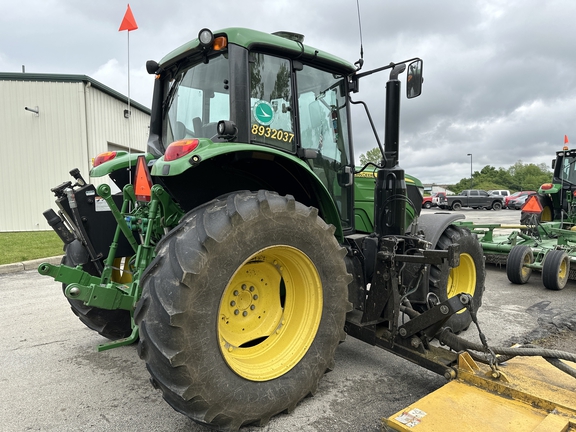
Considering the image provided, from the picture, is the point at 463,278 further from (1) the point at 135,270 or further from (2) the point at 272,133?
(1) the point at 135,270

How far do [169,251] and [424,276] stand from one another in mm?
2292

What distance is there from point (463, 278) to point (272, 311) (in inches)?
99.0

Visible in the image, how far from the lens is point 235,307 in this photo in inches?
106

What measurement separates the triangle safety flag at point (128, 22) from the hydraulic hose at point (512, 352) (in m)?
3.09

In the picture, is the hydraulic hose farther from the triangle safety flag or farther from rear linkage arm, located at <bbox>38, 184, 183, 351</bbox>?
the triangle safety flag

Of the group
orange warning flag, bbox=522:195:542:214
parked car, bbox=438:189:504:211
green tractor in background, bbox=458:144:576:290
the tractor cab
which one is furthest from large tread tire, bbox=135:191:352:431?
parked car, bbox=438:189:504:211

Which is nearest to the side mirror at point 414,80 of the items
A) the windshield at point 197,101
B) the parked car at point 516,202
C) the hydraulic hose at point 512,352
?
the windshield at point 197,101

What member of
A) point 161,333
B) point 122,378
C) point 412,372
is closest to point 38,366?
point 122,378

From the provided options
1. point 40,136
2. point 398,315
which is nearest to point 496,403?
point 398,315

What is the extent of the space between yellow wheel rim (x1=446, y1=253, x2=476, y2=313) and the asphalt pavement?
1.41ft

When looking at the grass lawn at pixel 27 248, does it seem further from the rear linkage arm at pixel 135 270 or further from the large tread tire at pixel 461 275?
the large tread tire at pixel 461 275

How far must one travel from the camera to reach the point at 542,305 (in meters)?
5.27

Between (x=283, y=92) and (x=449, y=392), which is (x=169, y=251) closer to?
(x=283, y=92)

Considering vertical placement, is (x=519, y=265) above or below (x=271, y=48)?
below
